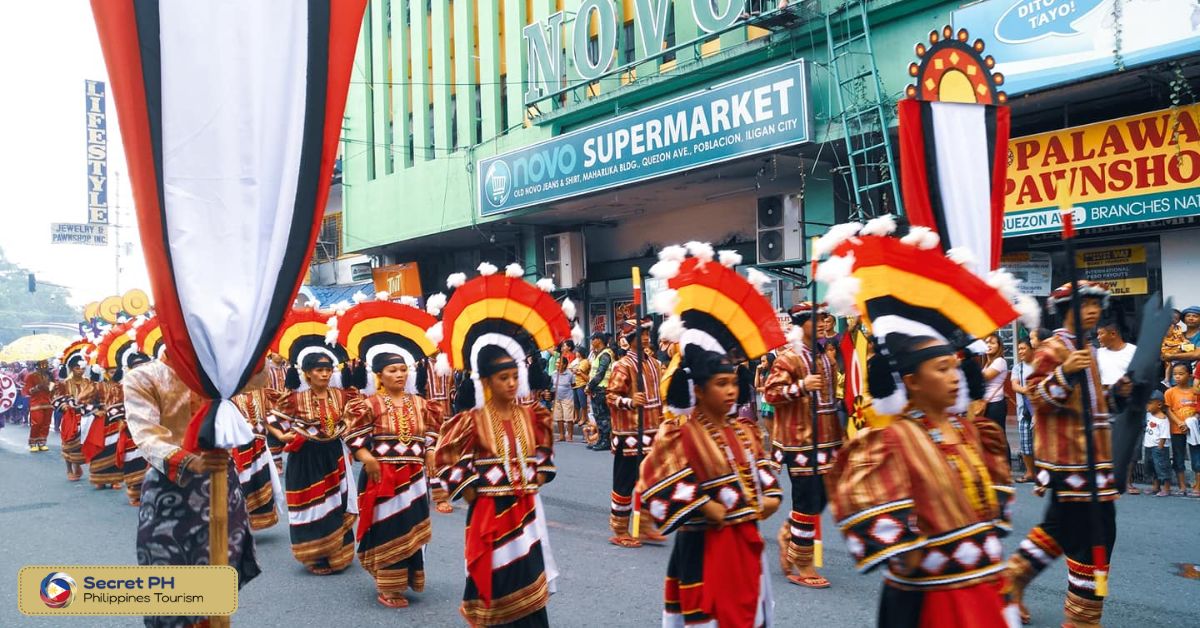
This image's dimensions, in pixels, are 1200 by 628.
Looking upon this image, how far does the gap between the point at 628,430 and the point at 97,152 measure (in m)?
38.6

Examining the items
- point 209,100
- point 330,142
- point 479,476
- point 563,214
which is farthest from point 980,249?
point 563,214

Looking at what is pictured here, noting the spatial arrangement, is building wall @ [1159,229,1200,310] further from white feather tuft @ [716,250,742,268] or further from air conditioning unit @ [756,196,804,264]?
white feather tuft @ [716,250,742,268]

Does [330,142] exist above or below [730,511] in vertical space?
above

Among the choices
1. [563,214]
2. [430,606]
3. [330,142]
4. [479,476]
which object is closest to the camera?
[330,142]

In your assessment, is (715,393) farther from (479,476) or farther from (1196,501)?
(1196,501)

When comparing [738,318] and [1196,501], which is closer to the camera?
[738,318]

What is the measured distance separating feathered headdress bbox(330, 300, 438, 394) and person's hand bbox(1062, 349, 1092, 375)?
13.5ft

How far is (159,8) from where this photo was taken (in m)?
2.94

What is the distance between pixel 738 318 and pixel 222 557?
2.49 metres

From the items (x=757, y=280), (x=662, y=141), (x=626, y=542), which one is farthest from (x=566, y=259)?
(x=757, y=280)

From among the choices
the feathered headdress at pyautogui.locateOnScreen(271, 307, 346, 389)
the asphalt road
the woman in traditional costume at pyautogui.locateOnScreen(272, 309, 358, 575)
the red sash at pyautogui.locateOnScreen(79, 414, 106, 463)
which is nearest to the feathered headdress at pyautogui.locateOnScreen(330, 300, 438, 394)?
the woman in traditional costume at pyautogui.locateOnScreen(272, 309, 358, 575)

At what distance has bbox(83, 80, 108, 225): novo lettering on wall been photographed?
123 feet

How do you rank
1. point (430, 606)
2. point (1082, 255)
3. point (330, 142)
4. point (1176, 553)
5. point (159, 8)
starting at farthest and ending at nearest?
1. point (1082, 255)
2. point (1176, 553)
3. point (430, 606)
4. point (330, 142)
5. point (159, 8)

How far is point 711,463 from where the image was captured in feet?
12.8
